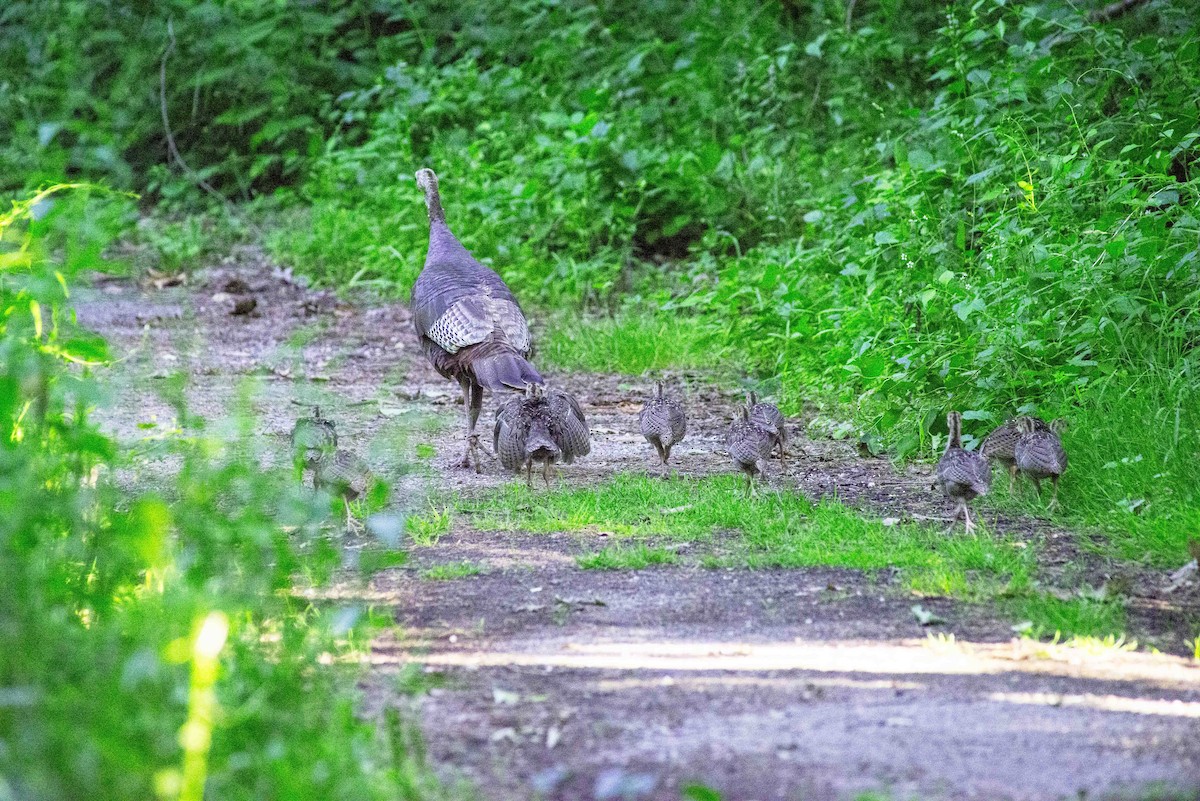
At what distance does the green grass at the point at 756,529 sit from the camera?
19.9 ft

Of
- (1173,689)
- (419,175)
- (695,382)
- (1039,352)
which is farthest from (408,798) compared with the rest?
(419,175)

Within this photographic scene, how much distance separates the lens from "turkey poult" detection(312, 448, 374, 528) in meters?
6.74

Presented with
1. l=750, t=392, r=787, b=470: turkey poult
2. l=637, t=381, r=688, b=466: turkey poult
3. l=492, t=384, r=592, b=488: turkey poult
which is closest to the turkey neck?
l=492, t=384, r=592, b=488: turkey poult

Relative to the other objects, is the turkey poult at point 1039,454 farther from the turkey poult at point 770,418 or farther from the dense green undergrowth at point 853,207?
the turkey poult at point 770,418

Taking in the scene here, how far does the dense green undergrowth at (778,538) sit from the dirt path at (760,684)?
123 millimetres

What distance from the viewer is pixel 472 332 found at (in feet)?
28.3

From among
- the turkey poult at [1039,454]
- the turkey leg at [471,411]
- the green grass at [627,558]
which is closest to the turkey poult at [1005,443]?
the turkey poult at [1039,454]

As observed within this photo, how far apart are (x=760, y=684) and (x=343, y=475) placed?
8.74ft

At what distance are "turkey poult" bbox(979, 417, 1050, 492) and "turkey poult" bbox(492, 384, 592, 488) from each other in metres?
2.09

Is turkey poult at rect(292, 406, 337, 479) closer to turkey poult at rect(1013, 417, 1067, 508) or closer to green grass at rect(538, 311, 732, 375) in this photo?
turkey poult at rect(1013, 417, 1067, 508)

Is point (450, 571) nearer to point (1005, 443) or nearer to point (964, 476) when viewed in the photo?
point (964, 476)

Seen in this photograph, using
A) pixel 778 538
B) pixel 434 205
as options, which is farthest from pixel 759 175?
pixel 778 538

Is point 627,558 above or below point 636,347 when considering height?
below

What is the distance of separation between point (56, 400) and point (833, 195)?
8020 mm
